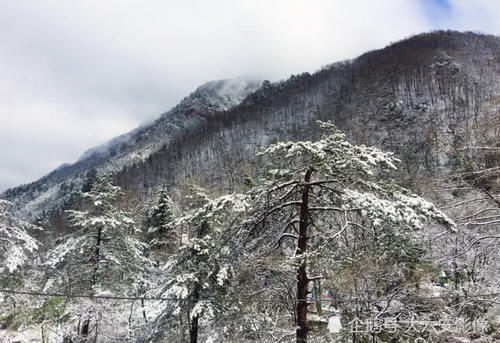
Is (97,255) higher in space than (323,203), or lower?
lower

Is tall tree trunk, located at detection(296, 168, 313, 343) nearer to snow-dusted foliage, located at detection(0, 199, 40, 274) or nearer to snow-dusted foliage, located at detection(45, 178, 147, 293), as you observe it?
snow-dusted foliage, located at detection(0, 199, 40, 274)

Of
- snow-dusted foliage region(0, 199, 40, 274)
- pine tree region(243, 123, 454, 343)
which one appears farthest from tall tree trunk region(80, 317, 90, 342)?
pine tree region(243, 123, 454, 343)

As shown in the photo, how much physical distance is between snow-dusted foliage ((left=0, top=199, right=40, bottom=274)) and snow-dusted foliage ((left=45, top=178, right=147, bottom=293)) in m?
2.31

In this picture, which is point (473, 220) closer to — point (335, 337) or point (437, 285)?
point (335, 337)

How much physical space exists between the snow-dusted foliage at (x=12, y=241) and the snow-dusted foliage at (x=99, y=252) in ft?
7.57

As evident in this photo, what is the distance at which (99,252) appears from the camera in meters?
12.8

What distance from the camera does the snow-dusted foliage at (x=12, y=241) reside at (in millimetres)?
8681

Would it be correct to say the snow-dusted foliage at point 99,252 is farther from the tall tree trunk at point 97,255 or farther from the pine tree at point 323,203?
the pine tree at point 323,203

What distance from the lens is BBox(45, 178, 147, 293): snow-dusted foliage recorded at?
39.8 ft

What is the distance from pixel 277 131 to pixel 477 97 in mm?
49284

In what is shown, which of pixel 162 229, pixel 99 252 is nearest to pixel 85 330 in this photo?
pixel 99 252

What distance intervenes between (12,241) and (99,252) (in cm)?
379

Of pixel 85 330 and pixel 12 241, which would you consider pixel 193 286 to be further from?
pixel 12 241

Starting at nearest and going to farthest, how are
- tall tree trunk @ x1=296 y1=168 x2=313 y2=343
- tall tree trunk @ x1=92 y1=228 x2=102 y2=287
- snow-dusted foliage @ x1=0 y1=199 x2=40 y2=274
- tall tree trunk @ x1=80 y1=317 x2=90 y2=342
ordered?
tall tree trunk @ x1=296 y1=168 x2=313 y2=343
snow-dusted foliage @ x1=0 y1=199 x2=40 y2=274
tall tree trunk @ x1=80 y1=317 x2=90 y2=342
tall tree trunk @ x1=92 y1=228 x2=102 y2=287
